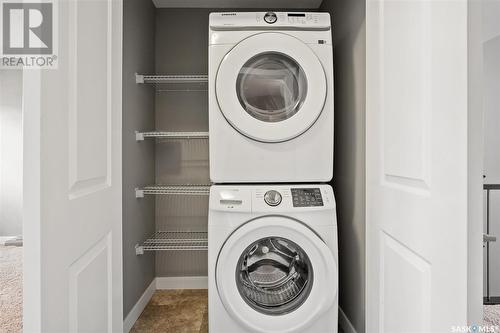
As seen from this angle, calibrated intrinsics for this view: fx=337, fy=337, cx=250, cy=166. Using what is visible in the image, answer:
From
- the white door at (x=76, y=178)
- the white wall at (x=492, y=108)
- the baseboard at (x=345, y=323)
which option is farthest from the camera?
the white wall at (x=492, y=108)

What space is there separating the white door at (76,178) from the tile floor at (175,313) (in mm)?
752

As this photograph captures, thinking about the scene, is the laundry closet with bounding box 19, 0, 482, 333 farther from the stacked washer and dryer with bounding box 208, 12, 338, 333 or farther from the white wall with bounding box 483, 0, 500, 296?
the white wall with bounding box 483, 0, 500, 296

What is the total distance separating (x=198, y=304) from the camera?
2.29 meters

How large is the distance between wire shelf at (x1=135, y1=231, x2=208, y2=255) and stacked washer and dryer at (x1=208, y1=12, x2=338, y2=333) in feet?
2.14

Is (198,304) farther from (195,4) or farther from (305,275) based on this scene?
(195,4)

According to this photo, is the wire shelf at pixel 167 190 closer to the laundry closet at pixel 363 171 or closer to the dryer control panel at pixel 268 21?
the laundry closet at pixel 363 171

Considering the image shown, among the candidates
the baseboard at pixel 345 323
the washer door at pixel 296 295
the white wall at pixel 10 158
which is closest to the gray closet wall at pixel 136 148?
the washer door at pixel 296 295

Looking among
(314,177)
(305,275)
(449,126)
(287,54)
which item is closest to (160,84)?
(287,54)

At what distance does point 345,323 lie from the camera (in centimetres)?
195

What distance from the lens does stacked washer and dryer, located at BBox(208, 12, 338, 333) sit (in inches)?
61.7

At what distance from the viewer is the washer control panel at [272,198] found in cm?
164

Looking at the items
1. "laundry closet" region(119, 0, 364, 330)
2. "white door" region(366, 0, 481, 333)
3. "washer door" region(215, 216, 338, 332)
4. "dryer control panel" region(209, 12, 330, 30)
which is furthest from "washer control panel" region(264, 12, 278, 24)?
"washer door" region(215, 216, 338, 332)

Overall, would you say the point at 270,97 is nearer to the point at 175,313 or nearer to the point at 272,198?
the point at 272,198

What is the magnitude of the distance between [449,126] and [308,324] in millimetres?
1141
